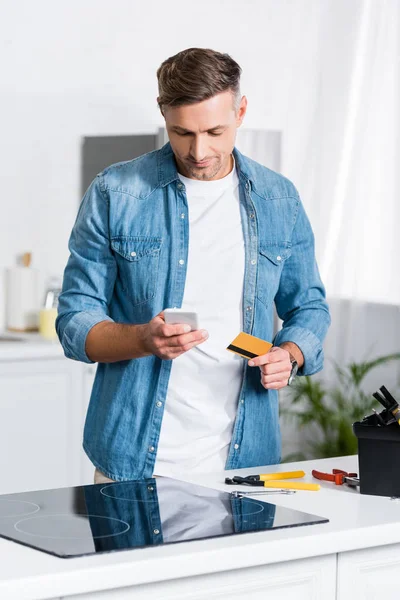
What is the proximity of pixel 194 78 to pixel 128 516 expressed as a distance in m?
0.98

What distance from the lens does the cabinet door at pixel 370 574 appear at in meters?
1.72

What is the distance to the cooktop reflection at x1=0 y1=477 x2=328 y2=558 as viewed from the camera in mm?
1585

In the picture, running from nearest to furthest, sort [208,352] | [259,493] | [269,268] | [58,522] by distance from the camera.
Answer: [58,522]
[259,493]
[208,352]
[269,268]

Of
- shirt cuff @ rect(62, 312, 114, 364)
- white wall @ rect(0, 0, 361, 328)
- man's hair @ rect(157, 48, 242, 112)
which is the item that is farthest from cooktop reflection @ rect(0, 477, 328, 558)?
white wall @ rect(0, 0, 361, 328)

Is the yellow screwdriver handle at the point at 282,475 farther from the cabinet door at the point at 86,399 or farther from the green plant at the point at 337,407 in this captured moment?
the green plant at the point at 337,407

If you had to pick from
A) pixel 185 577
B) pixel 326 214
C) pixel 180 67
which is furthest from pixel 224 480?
pixel 326 214

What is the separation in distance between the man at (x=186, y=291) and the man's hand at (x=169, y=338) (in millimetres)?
128

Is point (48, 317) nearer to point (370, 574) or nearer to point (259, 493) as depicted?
point (259, 493)

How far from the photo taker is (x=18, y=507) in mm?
1812

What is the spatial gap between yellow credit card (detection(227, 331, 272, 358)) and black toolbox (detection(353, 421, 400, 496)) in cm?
29

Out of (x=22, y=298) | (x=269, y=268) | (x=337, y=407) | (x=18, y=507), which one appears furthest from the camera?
(x=337, y=407)

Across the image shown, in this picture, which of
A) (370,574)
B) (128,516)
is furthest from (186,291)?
(370,574)

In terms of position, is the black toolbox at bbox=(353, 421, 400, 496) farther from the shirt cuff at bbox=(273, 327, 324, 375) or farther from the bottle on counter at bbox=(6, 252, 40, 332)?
the bottle on counter at bbox=(6, 252, 40, 332)

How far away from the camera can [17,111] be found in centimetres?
458
